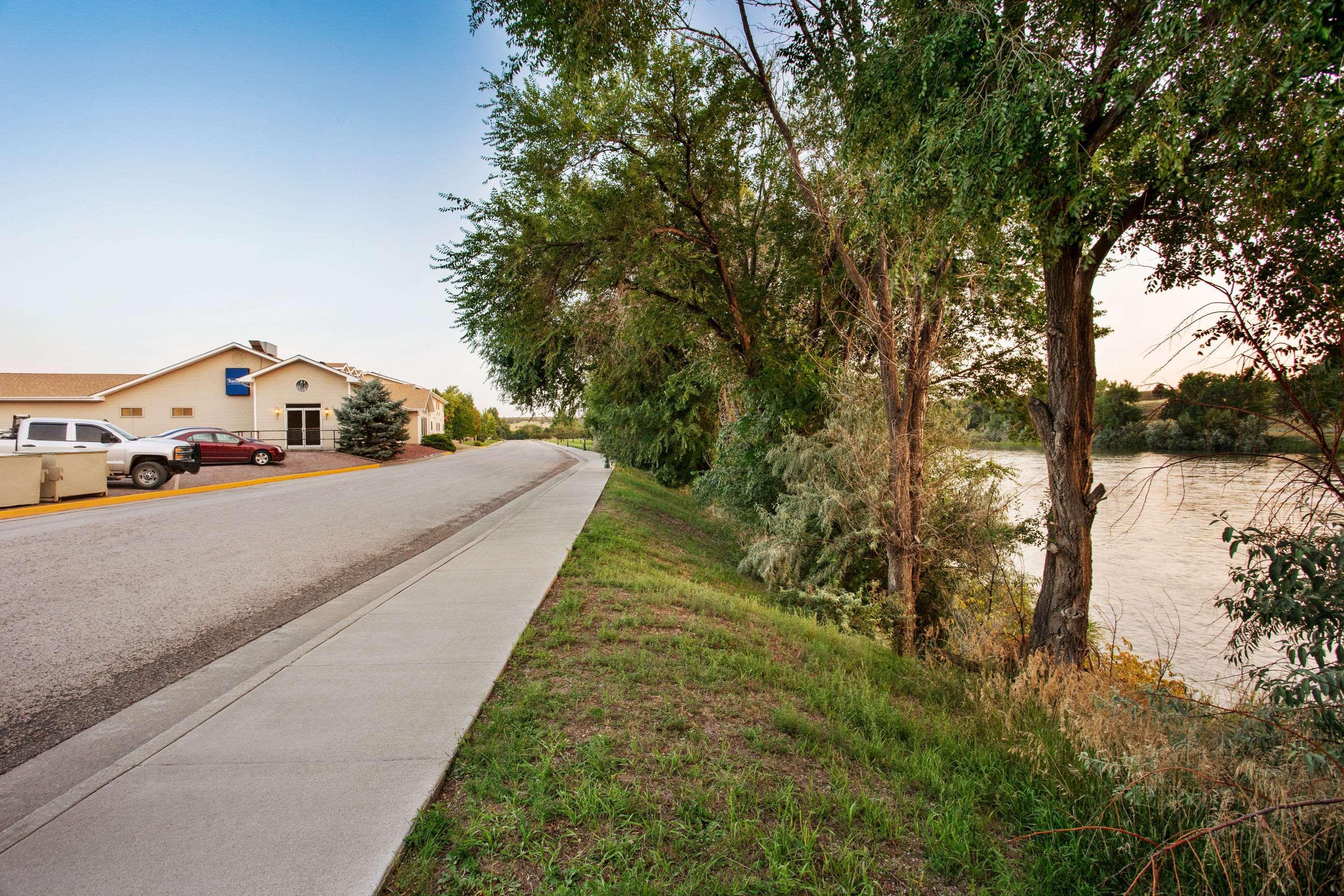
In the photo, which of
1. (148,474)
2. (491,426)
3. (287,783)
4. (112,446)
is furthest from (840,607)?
(491,426)

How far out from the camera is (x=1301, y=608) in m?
2.99

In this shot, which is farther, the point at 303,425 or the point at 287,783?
the point at 303,425

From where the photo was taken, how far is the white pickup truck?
15211 mm

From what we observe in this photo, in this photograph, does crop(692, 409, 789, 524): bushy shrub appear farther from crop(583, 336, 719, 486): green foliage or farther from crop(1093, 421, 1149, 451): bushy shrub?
crop(1093, 421, 1149, 451): bushy shrub

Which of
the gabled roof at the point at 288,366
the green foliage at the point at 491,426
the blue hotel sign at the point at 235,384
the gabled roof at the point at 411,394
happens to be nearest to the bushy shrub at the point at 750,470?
the gabled roof at the point at 288,366

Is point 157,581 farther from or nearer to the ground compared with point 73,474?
nearer to the ground

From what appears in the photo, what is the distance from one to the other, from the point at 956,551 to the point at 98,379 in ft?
156

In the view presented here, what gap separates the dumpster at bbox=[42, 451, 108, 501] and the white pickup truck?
55 centimetres

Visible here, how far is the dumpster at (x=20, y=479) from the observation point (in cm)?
1223

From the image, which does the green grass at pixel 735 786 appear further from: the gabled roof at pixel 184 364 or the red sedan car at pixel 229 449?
the gabled roof at pixel 184 364

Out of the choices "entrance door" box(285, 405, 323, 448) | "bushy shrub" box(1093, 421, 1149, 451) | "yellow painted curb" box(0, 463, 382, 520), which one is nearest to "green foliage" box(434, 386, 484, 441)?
"entrance door" box(285, 405, 323, 448)

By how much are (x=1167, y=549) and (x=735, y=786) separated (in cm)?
1648

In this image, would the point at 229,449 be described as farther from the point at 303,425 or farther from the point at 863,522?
the point at 863,522

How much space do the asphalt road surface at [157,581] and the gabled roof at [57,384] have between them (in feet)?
97.7
